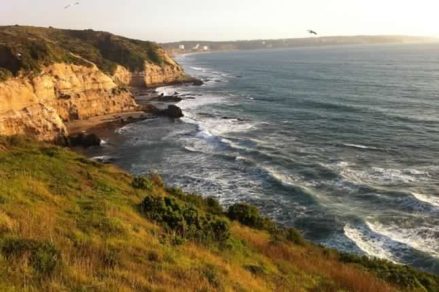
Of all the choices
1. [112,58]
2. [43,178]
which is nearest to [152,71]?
[112,58]

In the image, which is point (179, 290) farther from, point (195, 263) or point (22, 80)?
point (22, 80)

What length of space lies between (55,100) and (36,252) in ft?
168

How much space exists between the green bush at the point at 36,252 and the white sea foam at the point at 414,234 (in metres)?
20.5

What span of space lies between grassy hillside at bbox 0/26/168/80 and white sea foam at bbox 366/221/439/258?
37.7 m

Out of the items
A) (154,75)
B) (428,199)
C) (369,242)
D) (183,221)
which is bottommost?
(369,242)

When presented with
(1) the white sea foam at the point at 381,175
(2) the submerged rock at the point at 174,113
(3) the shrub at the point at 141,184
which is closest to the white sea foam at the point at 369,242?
(1) the white sea foam at the point at 381,175

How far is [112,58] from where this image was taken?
106 meters

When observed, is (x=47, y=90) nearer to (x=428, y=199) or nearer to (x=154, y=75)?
(x=428, y=199)

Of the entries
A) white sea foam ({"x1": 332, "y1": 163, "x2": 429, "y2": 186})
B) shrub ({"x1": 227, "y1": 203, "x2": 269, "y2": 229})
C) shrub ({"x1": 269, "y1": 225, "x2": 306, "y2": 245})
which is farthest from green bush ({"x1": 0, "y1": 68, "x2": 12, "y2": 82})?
shrub ({"x1": 269, "y1": 225, "x2": 306, "y2": 245})

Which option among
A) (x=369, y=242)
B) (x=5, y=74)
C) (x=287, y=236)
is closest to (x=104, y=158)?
(x=5, y=74)

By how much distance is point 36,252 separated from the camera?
28.7ft

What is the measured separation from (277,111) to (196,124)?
42.9ft

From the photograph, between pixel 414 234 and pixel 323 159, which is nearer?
pixel 414 234

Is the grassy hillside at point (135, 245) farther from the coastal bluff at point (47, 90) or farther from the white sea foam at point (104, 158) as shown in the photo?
the coastal bluff at point (47, 90)
